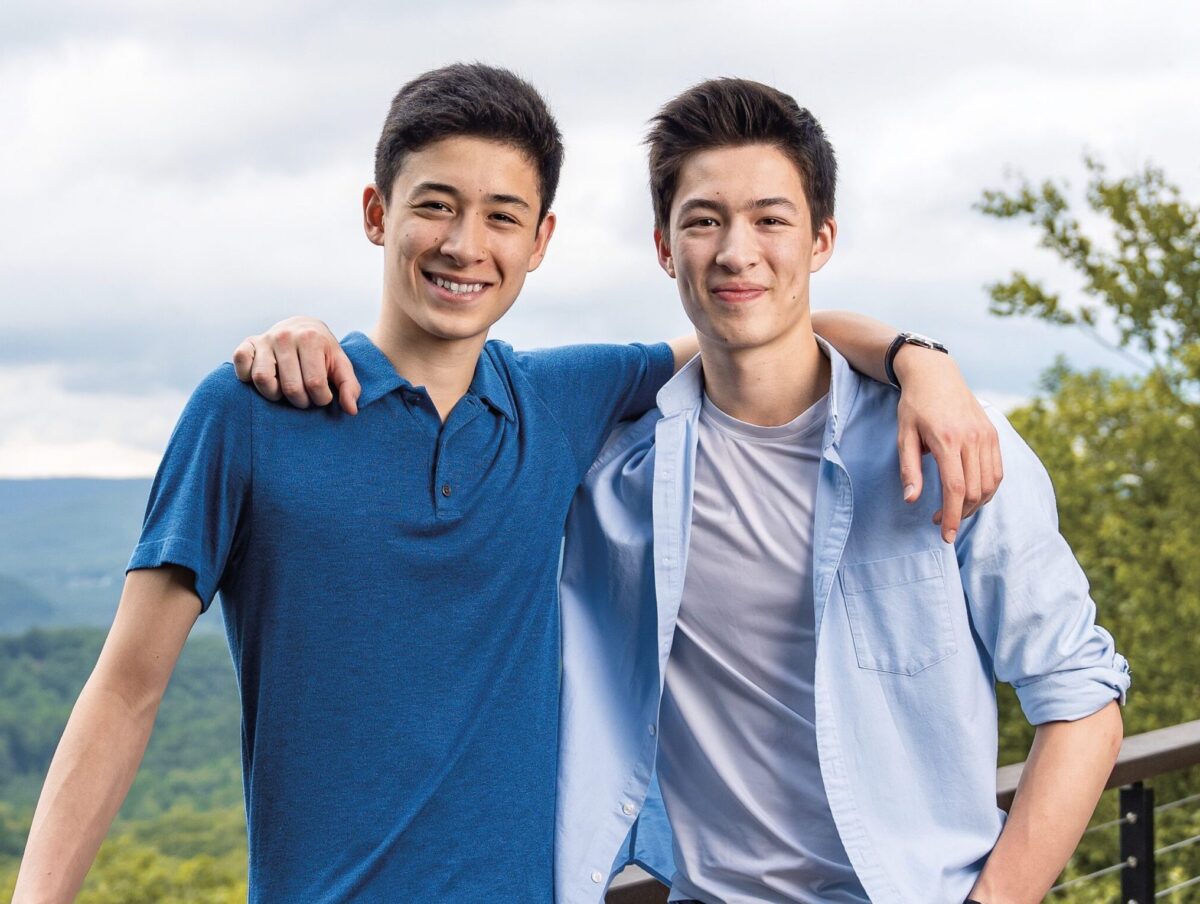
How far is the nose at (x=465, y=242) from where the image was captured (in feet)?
5.18

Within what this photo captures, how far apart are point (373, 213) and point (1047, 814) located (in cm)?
120

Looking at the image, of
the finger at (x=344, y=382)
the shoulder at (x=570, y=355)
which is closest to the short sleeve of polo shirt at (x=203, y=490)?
the finger at (x=344, y=382)

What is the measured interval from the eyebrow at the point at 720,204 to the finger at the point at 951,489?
473mm

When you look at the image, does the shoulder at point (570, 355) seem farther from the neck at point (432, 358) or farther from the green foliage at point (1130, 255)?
the green foliage at point (1130, 255)

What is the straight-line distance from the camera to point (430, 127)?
1.63 meters

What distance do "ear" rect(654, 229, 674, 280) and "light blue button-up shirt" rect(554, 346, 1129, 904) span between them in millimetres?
334

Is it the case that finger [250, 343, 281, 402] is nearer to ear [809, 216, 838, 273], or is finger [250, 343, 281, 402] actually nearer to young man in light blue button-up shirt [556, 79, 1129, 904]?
young man in light blue button-up shirt [556, 79, 1129, 904]

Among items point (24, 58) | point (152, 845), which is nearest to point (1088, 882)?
point (152, 845)

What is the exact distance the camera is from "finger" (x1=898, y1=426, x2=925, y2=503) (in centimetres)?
153

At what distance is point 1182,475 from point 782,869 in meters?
9.49

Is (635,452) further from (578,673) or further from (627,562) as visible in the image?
(578,673)

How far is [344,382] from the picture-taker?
4.95 ft

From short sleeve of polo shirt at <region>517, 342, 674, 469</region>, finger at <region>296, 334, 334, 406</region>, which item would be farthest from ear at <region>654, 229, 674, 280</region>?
finger at <region>296, 334, 334, 406</region>

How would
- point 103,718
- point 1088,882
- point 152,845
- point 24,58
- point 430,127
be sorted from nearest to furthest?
point 103,718
point 430,127
point 1088,882
point 152,845
point 24,58
